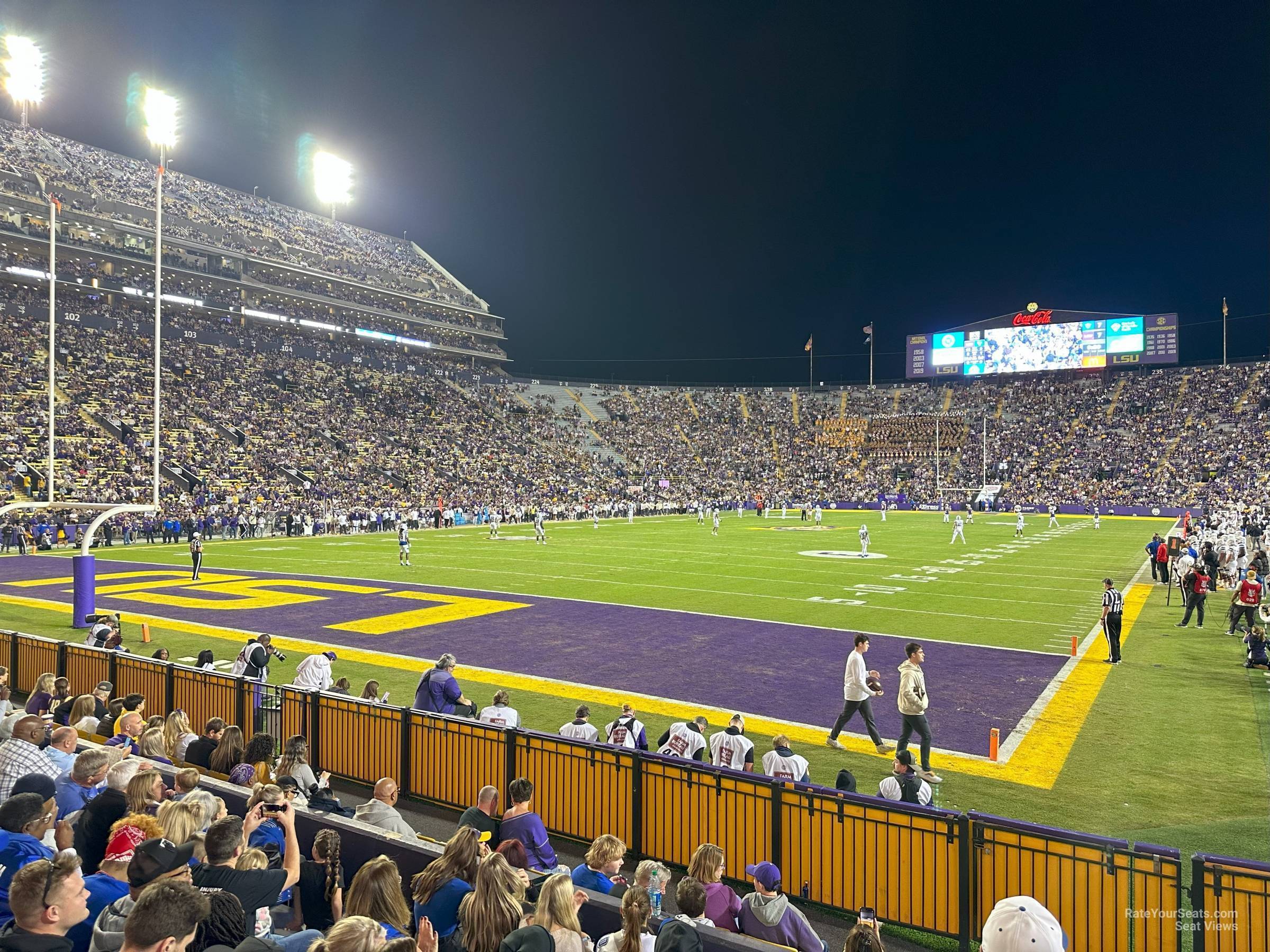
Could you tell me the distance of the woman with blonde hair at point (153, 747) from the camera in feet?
23.2

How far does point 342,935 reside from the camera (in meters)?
3.17

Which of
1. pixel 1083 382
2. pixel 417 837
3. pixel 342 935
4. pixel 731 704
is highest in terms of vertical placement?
pixel 1083 382

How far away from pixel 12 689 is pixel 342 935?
39.4 ft

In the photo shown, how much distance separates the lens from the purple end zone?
11.6 metres

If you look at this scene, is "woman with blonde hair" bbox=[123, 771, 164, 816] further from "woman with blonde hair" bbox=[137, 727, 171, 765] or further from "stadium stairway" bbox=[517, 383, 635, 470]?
"stadium stairway" bbox=[517, 383, 635, 470]

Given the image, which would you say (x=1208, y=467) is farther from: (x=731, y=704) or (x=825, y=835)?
(x=825, y=835)

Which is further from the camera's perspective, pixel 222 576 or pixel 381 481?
pixel 381 481

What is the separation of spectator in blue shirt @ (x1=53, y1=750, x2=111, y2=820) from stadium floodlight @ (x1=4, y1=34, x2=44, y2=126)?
60.7m

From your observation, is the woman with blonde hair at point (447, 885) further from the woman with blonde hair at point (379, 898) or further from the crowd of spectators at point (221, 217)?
the crowd of spectators at point (221, 217)

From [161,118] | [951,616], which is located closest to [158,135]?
[161,118]

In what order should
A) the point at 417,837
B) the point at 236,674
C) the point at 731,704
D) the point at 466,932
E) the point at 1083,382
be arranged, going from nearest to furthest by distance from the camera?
1. the point at 466,932
2. the point at 417,837
3. the point at 236,674
4. the point at 731,704
5. the point at 1083,382

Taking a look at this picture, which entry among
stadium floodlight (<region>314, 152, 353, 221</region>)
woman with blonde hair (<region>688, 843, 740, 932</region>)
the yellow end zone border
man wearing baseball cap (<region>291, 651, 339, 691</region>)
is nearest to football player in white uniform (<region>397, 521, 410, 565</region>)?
the yellow end zone border

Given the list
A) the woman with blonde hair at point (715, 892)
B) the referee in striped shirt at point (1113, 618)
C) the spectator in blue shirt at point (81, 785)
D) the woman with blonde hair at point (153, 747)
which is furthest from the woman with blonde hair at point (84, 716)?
the referee in striped shirt at point (1113, 618)

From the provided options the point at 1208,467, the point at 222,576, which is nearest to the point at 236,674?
the point at 222,576
